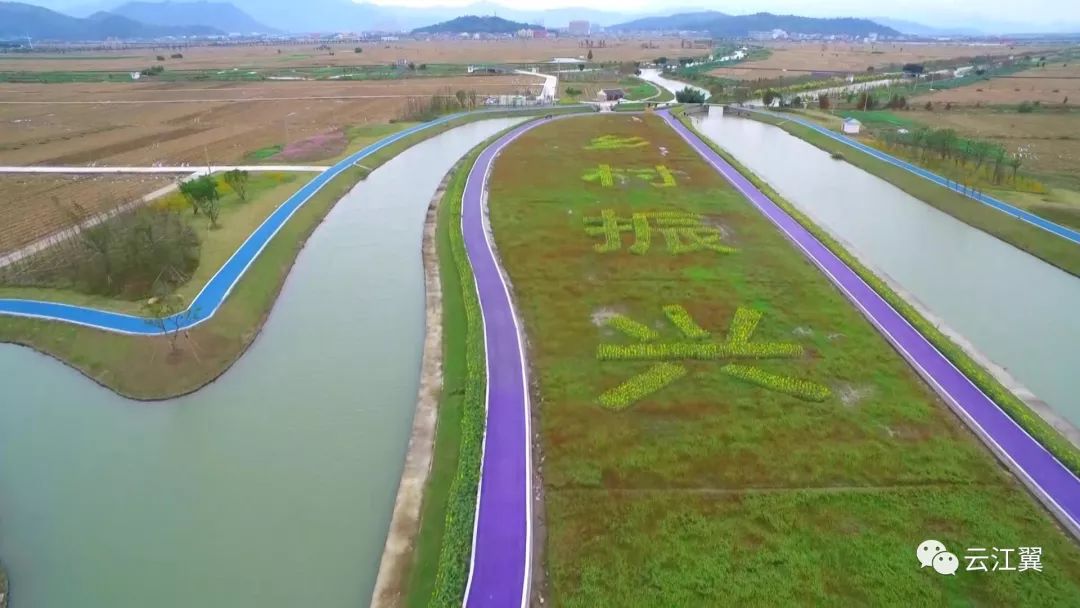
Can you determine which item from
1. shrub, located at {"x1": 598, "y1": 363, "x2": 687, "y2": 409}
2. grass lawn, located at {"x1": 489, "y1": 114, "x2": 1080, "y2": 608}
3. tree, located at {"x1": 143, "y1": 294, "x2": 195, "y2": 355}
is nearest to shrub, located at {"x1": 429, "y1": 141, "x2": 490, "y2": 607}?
grass lawn, located at {"x1": 489, "y1": 114, "x2": 1080, "y2": 608}

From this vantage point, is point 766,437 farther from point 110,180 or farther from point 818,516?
point 110,180

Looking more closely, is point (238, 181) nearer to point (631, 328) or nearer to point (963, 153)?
point (631, 328)

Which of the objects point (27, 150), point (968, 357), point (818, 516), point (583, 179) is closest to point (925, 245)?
point (968, 357)

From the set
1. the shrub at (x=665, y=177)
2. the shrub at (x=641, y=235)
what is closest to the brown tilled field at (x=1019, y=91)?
the shrub at (x=665, y=177)

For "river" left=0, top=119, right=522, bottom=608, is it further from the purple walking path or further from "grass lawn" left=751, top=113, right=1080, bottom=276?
"grass lawn" left=751, top=113, right=1080, bottom=276

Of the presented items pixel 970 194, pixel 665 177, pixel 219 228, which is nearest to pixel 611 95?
pixel 665 177

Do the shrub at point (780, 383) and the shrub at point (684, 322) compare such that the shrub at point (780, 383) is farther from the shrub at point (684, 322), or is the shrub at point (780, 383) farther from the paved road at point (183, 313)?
the paved road at point (183, 313)

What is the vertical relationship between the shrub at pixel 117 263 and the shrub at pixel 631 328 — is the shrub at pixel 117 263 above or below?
above
